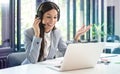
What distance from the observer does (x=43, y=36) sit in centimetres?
226

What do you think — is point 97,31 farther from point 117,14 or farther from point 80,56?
point 80,56

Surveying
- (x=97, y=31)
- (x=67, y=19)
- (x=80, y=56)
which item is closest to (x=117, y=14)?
(x=97, y=31)

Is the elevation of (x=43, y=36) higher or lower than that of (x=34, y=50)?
higher

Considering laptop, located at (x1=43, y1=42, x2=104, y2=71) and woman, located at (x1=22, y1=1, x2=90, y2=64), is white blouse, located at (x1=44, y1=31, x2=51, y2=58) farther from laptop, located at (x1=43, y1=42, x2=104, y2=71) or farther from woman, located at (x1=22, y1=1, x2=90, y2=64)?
laptop, located at (x1=43, y1=42, x2=104, y2=71)

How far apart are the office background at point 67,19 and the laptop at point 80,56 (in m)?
2.03

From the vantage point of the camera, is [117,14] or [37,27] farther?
[117,14]

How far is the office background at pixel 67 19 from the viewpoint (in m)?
3.61

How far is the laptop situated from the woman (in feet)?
1.36

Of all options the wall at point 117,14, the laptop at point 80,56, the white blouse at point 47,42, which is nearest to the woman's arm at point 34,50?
the white blouse at point 47,42

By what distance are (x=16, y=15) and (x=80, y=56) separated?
235cm

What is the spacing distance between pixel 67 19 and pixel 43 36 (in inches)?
117

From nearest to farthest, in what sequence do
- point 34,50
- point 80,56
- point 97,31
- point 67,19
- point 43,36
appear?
1. point 80,56
2. point 34,50
3. point 43,36
4. point 67,19
5. point 97,31

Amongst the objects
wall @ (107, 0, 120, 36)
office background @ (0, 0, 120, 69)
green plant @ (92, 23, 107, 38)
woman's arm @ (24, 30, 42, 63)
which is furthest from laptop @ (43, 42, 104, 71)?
wall @ (107, 0, 120, 36)

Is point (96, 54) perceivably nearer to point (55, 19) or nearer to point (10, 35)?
point (55, 19)
